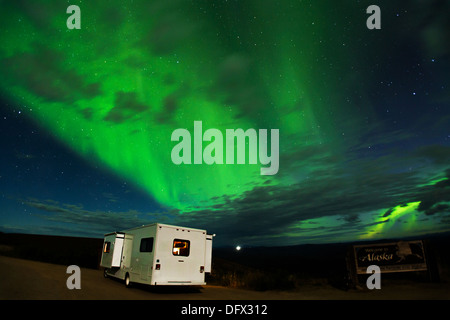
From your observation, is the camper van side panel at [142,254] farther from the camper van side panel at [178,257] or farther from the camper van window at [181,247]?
the camper van window at [181,247]

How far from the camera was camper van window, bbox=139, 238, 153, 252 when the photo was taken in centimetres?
1168

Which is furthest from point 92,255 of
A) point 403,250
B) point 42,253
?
point 403,250

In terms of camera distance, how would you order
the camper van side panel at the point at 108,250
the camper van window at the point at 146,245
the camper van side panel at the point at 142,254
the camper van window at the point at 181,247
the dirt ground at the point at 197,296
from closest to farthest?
the dirt ground at the point at 197,296 < the camper van side panel at the point at 142,254 < the camper van window at the point at 146,245 < the camper van window at the point at 181,247 < the camper van side panel at the point at 108,250

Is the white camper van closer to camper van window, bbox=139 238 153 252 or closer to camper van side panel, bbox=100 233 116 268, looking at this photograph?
camper van window, bbox=139 238 153 252

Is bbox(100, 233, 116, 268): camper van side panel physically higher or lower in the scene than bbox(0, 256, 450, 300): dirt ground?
higher

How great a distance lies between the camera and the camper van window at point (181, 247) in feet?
38.8

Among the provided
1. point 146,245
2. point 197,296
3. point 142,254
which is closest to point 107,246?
point 142,254

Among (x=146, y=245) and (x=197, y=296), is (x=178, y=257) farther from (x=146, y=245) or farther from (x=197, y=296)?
(x=197, y=296)

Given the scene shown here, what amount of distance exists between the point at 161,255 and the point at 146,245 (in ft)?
3.69

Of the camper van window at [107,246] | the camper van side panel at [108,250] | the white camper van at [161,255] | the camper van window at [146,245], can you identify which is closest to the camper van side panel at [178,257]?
the white camper van at [161,255]

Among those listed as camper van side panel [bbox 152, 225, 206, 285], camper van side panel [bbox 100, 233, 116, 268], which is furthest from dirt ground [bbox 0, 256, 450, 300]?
camper van side panel [bbox 100, 233, 116, 268]

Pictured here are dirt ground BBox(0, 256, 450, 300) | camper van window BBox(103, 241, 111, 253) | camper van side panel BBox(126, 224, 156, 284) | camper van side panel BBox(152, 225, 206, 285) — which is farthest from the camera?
camper van window BBox(103, 241, 111, 253)
